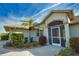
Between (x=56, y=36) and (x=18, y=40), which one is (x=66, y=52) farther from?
(x=18, y=40)

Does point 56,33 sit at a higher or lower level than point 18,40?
higher

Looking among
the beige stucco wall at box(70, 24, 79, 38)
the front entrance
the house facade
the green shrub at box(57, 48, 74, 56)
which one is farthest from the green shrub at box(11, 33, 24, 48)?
the beige stucco wall at box(70, 24, 79, 38)

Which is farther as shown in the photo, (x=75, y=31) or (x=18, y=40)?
(x=18, y=40)

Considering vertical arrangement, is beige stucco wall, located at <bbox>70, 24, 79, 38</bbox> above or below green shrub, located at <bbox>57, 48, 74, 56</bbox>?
above

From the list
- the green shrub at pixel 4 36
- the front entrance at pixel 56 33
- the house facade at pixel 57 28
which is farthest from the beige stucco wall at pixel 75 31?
the green shrub at pixel 4 36

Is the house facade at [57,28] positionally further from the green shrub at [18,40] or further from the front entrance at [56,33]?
the green shrub at [18,40]

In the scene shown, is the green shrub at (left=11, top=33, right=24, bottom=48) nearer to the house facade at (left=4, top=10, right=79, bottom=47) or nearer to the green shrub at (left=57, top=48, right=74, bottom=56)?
the house facade at (left=4, top=10, right=79, bottom=47)

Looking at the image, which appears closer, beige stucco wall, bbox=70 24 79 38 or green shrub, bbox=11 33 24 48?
beige stucco wall, bbox=70 24 79 38

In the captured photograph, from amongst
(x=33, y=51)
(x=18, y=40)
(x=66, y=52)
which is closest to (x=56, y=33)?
(x=66, y=52)

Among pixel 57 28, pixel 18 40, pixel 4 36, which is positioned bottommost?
pixel 18 40

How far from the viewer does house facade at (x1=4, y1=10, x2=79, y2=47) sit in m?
6.59

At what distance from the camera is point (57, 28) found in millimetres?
6684

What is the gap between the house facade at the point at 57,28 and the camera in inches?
259

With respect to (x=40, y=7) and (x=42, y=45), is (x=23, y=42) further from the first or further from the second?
(x=40, y=7)
